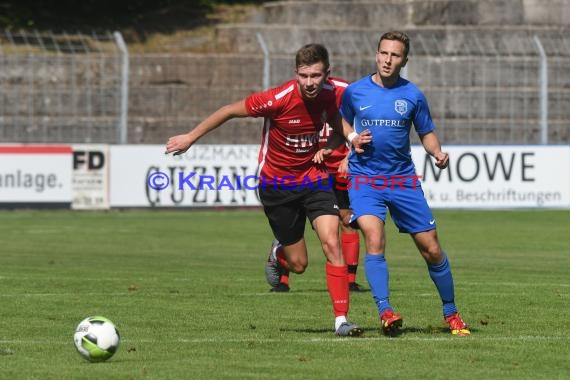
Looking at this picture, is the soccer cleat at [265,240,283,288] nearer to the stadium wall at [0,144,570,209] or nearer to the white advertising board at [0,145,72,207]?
the stadium wall at [0,144,570,209]

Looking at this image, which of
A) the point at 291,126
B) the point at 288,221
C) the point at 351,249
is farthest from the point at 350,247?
the point at 291,126

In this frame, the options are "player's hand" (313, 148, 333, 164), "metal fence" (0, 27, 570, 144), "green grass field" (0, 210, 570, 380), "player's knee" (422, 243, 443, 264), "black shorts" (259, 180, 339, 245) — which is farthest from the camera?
"metal fence" (0, 27, 570, 144)

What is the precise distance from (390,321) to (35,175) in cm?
1882

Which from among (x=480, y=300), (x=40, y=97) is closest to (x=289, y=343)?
(x=480, y=300)

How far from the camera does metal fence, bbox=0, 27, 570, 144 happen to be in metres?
30.5

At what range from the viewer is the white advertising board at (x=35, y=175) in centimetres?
2778

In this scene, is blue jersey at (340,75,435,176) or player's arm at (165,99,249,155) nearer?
blue jersey at (340,75,435,176)

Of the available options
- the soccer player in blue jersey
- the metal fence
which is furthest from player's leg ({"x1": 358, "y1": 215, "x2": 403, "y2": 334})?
the metal fence

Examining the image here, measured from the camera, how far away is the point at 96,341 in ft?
29.1

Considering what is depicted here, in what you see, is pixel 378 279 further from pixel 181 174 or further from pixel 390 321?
pixel 181 174

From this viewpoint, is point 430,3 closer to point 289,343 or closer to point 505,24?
point 505,24

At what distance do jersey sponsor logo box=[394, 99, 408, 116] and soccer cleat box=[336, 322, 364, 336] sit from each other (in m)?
1.60

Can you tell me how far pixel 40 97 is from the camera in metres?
30.8

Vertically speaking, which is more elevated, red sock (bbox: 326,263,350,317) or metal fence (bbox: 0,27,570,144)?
metal fence (bbox: 0,27,570,144)
